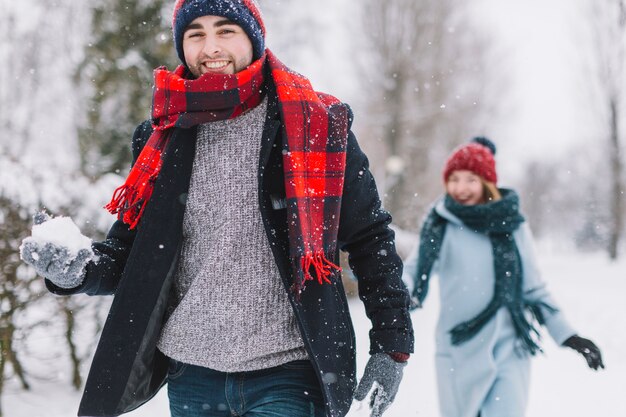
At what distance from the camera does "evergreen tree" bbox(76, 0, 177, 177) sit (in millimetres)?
7793

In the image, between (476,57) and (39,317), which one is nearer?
(39,317)

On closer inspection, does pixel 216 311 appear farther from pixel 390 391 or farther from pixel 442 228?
pixel 442 228

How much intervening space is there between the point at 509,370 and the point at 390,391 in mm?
1832

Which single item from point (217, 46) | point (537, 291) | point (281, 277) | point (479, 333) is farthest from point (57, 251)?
point (537, 291)

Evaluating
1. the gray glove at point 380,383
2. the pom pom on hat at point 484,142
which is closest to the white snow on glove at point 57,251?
the gray glove at point 380,383

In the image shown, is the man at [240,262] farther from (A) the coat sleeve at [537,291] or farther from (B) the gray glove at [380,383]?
(A) the coat sleeve at [537,291]

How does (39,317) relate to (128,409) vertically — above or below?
below

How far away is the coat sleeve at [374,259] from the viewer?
174 cm

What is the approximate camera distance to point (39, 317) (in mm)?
4145

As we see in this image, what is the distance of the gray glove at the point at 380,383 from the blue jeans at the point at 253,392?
13cm

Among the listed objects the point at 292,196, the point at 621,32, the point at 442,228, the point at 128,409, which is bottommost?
the point at 128,409

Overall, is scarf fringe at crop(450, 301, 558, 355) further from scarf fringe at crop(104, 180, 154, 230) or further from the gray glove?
scarf fringe at crop(104, 180, 154, 230)

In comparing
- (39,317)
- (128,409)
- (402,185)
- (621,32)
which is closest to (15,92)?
(39,317)

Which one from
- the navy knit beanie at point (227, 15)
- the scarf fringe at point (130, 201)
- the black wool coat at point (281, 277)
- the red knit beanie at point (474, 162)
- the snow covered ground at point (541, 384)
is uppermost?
the navy knit beanie at point (227, 15)
